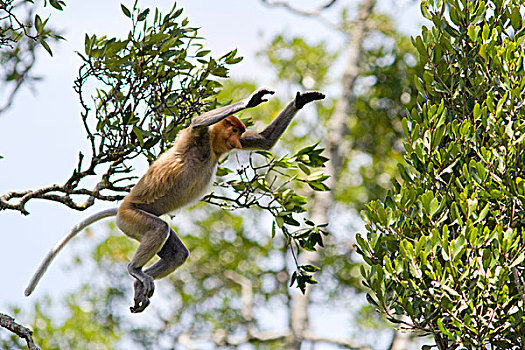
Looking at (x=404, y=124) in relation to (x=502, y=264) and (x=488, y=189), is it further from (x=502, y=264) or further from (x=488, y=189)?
(x=502, y=264)

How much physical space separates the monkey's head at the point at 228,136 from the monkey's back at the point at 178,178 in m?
0.06

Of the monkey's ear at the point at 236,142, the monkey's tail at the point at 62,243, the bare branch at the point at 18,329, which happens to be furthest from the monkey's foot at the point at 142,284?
the monkey's ear at the point at 236,142

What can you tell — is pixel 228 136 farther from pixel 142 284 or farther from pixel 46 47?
pixel 46 47

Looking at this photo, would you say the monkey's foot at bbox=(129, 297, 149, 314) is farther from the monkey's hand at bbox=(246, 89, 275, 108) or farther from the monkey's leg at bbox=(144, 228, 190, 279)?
the monkey's hand at bbox=(246, 89, 275, 108)

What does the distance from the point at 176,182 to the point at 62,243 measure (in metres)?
0.75

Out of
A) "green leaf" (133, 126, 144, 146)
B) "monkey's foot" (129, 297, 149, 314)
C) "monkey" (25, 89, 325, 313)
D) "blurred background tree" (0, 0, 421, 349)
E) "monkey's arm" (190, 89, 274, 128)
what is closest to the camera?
"green leaf" (133, 126, 144, 146)

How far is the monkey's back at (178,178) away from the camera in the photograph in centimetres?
416

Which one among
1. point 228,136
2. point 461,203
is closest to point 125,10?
point 228,136

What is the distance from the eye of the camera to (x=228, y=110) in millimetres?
3555

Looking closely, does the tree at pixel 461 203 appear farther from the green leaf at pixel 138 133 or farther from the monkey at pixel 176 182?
the green leaf at pixel 138 133

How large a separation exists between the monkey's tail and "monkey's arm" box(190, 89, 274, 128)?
0.81 meters

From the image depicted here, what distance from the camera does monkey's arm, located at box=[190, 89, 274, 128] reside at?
137 inches

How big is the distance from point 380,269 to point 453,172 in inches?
25.3

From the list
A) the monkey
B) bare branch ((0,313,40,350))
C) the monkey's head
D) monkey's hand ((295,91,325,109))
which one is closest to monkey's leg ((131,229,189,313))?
the monkey
